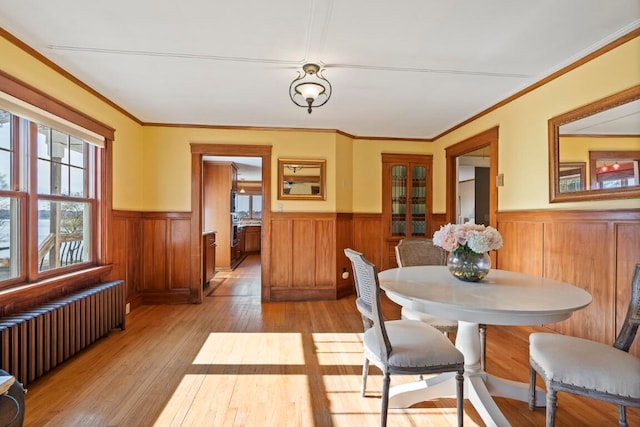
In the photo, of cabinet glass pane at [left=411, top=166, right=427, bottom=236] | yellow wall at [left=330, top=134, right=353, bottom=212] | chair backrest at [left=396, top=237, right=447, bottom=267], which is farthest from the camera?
cabinet glass pane at [left=411, top=166, right=427, bottom=236]

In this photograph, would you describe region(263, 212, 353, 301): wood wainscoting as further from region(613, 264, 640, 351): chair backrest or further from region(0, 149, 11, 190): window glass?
region(613, 264, 640, 351): chair backrest

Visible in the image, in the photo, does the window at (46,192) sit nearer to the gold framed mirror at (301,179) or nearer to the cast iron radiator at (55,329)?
the cast iron radiator at (55,329)

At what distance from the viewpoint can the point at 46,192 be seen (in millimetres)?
2629

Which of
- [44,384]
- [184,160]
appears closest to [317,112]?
[184,160]

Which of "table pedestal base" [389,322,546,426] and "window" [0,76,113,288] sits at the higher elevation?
"window" [0,76,113,288]

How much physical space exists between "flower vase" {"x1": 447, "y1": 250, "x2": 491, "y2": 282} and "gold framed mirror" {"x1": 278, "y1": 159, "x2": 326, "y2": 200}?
8.54ft

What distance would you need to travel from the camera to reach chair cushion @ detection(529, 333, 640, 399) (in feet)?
4.68

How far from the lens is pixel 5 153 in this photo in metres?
2.26

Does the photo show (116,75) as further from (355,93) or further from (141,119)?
(355,93)

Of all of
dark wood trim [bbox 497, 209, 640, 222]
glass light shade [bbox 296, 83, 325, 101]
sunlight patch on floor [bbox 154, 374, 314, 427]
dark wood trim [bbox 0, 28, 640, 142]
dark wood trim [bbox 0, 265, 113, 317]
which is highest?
dark wood trim [bbox 0, 28, 640, 142]

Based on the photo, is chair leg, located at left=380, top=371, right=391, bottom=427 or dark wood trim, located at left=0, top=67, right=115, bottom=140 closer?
chair leg, located at left=380, top=371, right=391, bottom=427

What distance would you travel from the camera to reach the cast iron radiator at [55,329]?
6.55ft

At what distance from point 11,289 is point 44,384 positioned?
Answer: 0.70 meters

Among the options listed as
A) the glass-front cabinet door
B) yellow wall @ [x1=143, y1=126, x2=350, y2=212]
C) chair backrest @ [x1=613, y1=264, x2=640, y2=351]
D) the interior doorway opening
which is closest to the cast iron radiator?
yellow wall @ [x1=143, y1=126, x2=350, y2=212]
